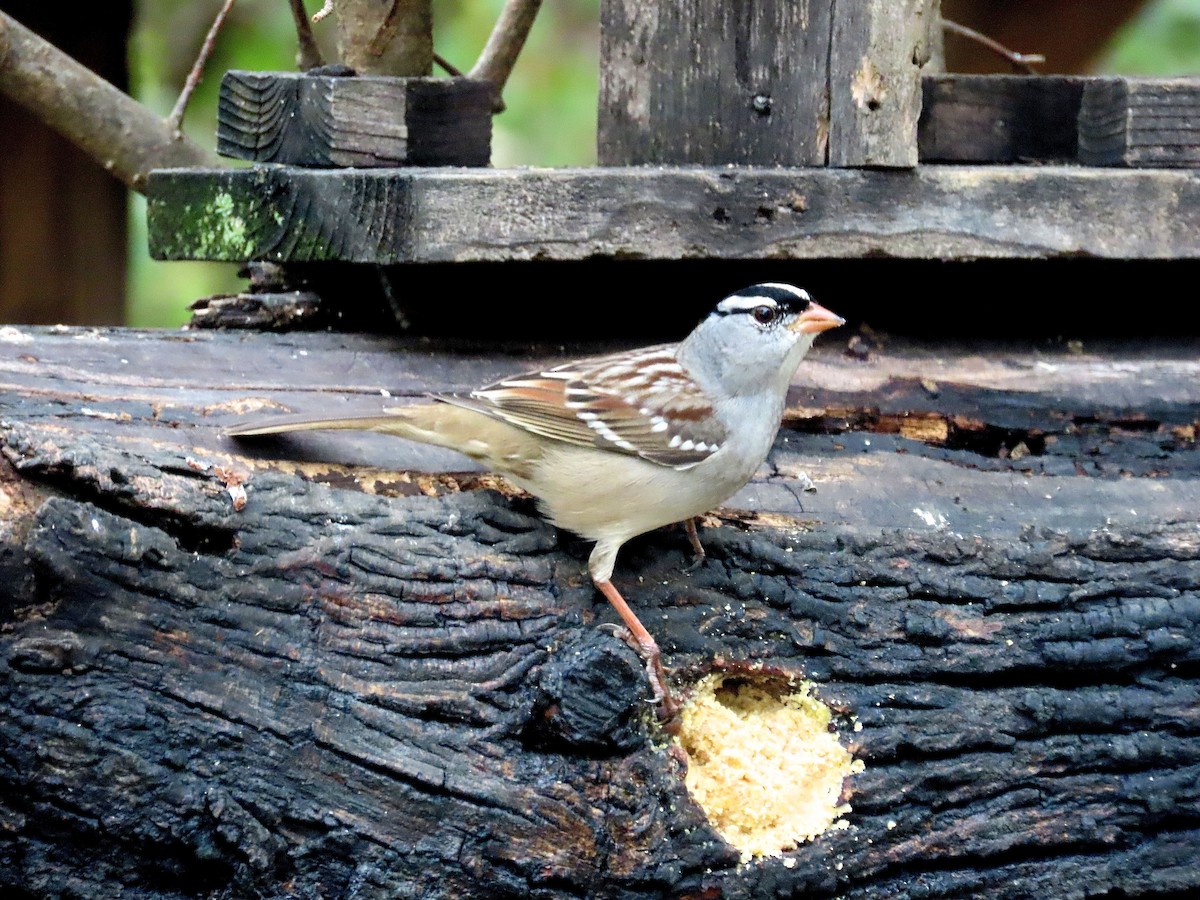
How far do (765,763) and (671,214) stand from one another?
1374 millimetres

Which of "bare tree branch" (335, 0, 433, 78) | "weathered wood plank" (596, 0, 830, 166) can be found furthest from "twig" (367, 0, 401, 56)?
"weathered wood plank" (596, 0, 830, 166)

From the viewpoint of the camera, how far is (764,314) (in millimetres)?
3324

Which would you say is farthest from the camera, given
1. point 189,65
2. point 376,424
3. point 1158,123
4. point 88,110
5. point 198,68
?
point 189,65

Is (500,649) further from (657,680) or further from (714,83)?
(714,83)

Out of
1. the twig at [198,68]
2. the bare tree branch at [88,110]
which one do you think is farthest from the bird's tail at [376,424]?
the bare tree branch at [88,110]

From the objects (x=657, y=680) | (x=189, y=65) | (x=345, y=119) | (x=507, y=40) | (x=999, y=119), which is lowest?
(x=657, y=680)

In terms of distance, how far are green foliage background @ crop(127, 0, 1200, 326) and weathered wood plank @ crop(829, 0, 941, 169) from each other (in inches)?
157

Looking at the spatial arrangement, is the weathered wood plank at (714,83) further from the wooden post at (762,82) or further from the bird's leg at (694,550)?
the bird's leg at (694,550)

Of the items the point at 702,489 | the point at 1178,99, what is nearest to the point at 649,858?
the point at 702,489

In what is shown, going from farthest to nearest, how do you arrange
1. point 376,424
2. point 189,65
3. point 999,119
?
point 189,65 → point 999,119 → point 376,424

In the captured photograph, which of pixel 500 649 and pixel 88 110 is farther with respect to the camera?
pixel 88 110

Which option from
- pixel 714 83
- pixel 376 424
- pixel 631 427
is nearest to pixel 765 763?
pixel 631 427

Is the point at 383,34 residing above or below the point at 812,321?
above

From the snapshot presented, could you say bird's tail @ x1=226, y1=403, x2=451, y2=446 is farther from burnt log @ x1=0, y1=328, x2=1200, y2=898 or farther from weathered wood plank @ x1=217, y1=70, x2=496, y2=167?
weathered wood plank @ x1=217, y1=70, x2=496, y2=167
